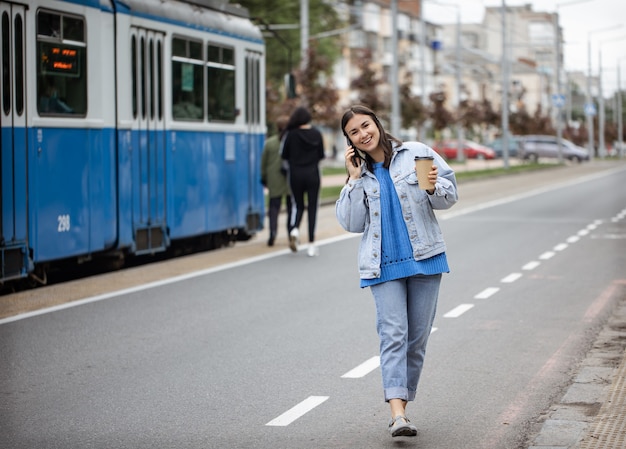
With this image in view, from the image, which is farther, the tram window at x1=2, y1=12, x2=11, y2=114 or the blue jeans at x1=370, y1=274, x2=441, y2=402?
the tram window at x1=2, y1=12, x2=11, y2=114

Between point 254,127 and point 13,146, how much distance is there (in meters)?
7.39

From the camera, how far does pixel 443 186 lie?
22.4 feet

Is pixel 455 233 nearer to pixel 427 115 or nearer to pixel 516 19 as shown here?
pixel 427 115

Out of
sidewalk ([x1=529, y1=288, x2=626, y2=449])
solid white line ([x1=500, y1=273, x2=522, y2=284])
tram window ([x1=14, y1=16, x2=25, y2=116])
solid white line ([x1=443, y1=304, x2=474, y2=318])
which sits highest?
tram window ([x1=14, y1=16, x2=25, y2=116])

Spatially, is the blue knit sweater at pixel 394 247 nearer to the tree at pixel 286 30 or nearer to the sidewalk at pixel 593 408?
the sidewalk at pixel 593 408

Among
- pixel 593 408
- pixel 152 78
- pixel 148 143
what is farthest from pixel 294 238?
pixel 593 408

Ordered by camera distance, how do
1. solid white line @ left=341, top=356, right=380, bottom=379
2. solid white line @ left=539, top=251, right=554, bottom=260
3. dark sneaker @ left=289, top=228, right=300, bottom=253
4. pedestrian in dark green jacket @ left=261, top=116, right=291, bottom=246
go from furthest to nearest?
pedestrian in dark green jacket @ left=261, top=116, right=291, bottom=246 → dark sneaker @ left=289, top=228, right=300, bottom=253 → solid white line @ left=539, top=251, right=554, bottom=260 → solid white line @ left=341, top=356, right=380, bottom=379

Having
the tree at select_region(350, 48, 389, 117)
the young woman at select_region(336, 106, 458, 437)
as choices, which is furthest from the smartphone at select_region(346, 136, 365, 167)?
the tree at select_region(350, 48, 389, 117)

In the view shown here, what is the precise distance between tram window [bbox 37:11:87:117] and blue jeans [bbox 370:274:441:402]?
7.28m

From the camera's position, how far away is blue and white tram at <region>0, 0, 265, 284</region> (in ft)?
43.0

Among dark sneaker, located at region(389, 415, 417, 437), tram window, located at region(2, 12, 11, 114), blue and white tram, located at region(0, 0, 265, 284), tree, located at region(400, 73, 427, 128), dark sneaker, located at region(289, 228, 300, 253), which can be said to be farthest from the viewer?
tree, located at region(400, 73, 427, 128)

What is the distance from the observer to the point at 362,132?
22.4ft

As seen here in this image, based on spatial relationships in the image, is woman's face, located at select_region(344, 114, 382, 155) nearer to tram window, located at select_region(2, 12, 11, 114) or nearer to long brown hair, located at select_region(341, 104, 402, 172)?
long brown hair, located at select_region(341, 104, 402, 172)

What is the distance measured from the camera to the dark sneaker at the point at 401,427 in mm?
6812
